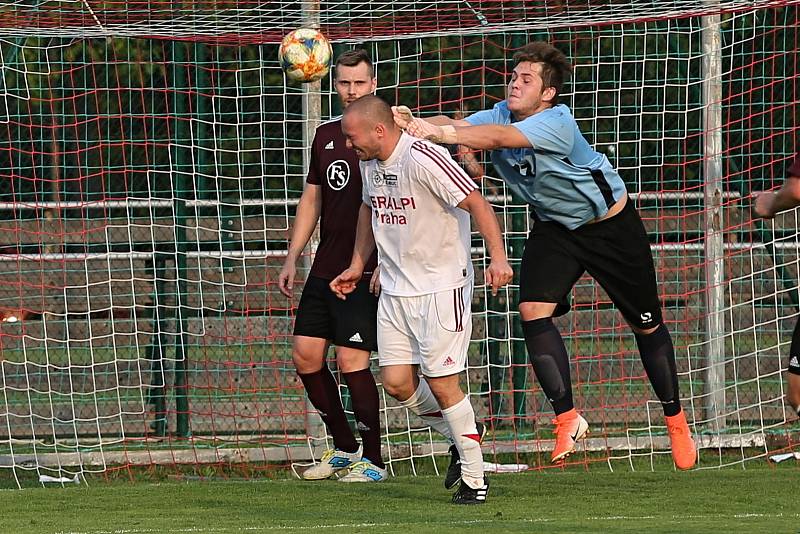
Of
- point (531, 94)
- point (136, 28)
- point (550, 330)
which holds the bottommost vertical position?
point (550, 330)

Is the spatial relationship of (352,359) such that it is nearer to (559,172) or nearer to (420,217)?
(420,217)

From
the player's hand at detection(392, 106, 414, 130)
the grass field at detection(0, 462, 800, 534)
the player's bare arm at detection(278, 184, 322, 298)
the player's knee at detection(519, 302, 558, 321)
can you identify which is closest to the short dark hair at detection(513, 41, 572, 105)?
the player's hand at detection(392, 106, 414, 130)

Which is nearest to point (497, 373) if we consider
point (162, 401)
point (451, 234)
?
point (162, 401)

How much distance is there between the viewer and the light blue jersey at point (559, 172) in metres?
6.56

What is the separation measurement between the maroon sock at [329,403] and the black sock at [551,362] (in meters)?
1.54

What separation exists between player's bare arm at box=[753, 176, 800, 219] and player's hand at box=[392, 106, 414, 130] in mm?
1609

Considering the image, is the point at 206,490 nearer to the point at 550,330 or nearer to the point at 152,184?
the point at 550,330

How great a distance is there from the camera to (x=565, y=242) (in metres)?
6.87

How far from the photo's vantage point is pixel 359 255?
22.8ft

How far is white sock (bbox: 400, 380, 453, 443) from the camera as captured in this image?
7.25 m

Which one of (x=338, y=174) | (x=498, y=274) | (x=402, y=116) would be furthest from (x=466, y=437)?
(x=338, y=174)

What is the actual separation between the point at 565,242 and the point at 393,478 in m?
2.08

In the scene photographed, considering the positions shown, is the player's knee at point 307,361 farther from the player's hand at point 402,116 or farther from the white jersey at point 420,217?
the player's hand at point 402,116

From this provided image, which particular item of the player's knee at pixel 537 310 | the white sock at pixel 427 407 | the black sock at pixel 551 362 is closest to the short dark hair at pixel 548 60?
the player's knee at pixel 537 310
